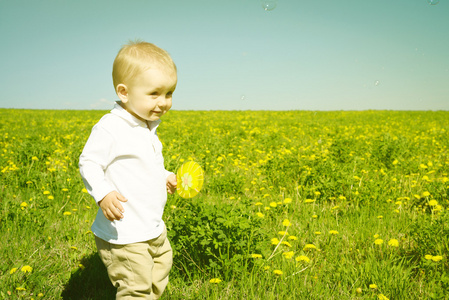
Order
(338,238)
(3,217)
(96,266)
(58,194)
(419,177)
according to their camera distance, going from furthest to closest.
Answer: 1. (419,177)
2. (58,194)
3. (3,217)
4. (338,238)
5. (96,266)

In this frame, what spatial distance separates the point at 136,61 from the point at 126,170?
0.61 meters

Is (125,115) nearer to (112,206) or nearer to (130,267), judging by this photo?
(112,206)

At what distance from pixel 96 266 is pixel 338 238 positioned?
201cm

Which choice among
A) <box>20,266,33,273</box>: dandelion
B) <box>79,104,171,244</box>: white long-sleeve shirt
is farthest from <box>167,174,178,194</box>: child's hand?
<box>20,266,33,273</box>: dandelion

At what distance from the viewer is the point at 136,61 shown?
173cm

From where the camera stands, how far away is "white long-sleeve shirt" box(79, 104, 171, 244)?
1.71m

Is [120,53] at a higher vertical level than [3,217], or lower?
higher

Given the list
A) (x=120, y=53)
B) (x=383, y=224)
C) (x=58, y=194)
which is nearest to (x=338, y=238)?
(x=383, y=224)

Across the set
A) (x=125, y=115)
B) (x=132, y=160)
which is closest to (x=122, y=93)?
(x=125, y=115)

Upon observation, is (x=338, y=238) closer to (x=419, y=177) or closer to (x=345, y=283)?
(x=345, y=283)

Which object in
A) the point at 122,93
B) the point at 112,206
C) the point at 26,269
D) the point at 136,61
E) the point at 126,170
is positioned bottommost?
the point at 26,269

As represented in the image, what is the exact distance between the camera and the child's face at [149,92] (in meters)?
1.74

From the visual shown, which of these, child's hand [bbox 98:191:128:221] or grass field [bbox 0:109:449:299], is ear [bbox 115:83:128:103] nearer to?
child's hand [bbox 98:191:128:221]

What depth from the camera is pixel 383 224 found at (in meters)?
3.04
